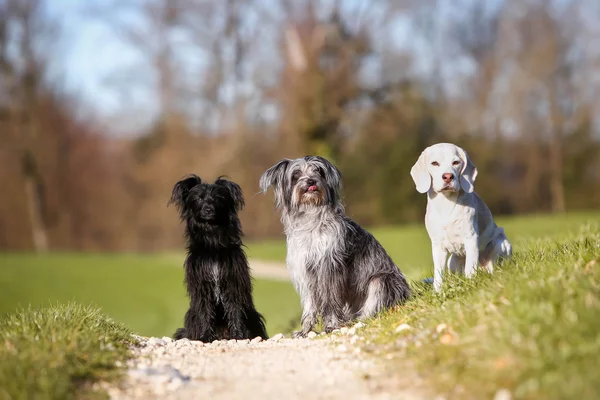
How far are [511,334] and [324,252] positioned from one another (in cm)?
280

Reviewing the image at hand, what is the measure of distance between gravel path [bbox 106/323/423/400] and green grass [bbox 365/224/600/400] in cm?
30

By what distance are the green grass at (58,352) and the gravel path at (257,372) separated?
195 mm

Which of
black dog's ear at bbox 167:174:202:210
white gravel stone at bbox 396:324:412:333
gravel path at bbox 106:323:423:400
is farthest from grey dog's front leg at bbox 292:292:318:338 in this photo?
black dog's ear at bbox 167:174:202:210

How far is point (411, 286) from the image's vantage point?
7855mm

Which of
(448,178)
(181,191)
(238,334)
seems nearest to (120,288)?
(181,191)

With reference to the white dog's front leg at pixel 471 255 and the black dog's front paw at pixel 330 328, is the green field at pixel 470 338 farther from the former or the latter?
the black dog's front paw at pixel 330 328

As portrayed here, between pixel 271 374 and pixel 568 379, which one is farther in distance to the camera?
pixel 271 374

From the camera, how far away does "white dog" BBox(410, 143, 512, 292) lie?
21.7 feet

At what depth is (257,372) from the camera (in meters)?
5.64

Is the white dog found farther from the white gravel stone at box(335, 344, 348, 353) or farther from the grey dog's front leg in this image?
the grey dog's front leg

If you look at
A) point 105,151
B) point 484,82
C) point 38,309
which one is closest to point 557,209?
point 484,82

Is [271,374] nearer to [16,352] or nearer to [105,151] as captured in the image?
[16,352]

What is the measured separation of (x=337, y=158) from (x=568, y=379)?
21790mm

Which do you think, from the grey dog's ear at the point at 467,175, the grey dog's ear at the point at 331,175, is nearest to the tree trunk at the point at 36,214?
the grey dog's ear at the point at 331,175
